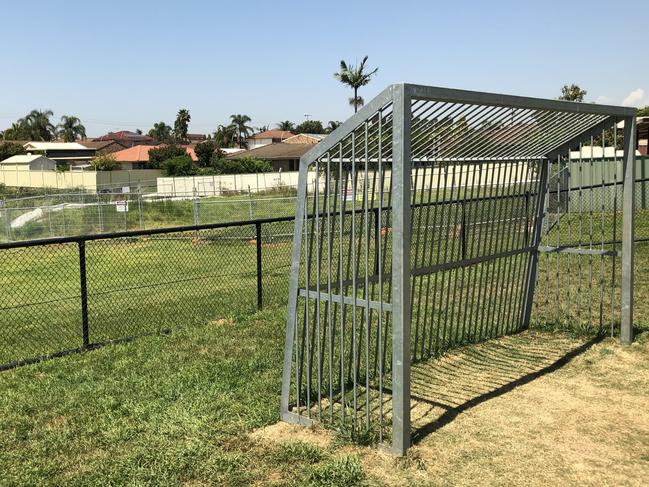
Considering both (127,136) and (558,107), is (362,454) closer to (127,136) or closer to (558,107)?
(558,107)

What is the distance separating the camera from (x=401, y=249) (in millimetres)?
3785

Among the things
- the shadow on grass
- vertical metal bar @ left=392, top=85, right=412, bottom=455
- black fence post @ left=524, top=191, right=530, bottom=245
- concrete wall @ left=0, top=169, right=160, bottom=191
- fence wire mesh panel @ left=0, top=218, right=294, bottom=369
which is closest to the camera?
vertical metal bar @ left=392, top=85, right=412, bottom=455

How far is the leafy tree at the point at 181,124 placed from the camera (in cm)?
11819

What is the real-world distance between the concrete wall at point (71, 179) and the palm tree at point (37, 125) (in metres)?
59.4

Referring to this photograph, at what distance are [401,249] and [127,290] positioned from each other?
718 cm

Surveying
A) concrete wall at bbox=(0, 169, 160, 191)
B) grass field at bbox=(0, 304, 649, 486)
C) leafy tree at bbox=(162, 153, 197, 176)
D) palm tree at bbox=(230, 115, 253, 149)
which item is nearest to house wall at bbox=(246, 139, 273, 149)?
palm tree at bbox=(230, 115, 253, 149)

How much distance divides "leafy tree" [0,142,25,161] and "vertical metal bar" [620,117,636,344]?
8339 cm

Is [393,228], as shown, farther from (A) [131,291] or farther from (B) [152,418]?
(A) [131,291]

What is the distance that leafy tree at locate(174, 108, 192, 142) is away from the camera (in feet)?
388

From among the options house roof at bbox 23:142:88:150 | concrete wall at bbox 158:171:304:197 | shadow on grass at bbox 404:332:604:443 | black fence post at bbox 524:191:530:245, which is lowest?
shadow on grass at bbox 404:332:604:443

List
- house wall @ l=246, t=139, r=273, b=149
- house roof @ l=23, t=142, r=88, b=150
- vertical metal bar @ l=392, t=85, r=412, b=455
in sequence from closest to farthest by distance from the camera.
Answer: vertical metal bar @ l=392, t=85, r=412, b=455 < house roof @ l=23, t=142, r=88, b=150 < house wall @ l=246, t=139, r=273, b=149

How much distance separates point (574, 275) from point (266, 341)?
19.5 ft

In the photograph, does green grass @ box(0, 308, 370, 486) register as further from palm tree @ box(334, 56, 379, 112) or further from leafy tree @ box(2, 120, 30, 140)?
leafy tree @ box(2, 120, 30, 140)

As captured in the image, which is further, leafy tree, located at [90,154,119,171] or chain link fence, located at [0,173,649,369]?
leafy tree, located at [90,154,119,171]
